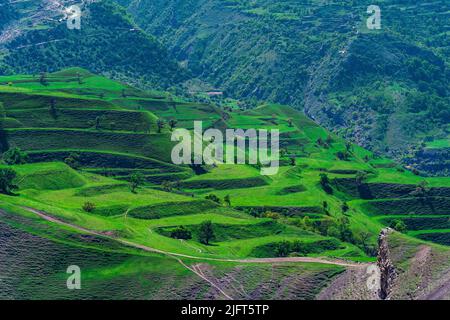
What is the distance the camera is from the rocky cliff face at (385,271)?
68625mm

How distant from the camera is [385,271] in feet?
229

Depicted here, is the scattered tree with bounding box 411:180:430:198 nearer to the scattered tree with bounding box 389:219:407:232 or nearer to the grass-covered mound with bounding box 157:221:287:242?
the scattered tree with bounding box 389:219:407:232

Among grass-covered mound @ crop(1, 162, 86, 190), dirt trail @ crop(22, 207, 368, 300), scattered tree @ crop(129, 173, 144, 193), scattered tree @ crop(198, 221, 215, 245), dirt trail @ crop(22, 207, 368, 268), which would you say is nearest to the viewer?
dirt trail @ crop(22, 207, 368, 300)

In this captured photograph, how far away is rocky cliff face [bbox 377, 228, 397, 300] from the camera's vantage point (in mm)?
68625

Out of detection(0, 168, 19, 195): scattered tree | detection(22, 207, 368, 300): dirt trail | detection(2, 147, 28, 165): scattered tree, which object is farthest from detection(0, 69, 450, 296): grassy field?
detection(2, 147, 28, 165): scattered tree

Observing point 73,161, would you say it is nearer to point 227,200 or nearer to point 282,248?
point 227,200

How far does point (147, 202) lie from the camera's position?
398 feet

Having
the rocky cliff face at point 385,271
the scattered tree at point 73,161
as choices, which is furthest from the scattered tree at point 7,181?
the rocky cliff face at point 385,271

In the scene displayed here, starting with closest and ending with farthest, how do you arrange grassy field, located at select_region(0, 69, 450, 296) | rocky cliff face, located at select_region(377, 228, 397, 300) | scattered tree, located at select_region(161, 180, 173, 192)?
rocky cliff face, located at select_region(377, 228, 397, 300), grassy field, located at select_region(0, 69, 450, 296), scattered tree, located at select_region(161, 180, 173, 192)

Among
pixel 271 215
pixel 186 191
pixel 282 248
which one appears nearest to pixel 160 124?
pixel 186 191

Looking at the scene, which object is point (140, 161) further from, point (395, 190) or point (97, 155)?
point (395, 190)
